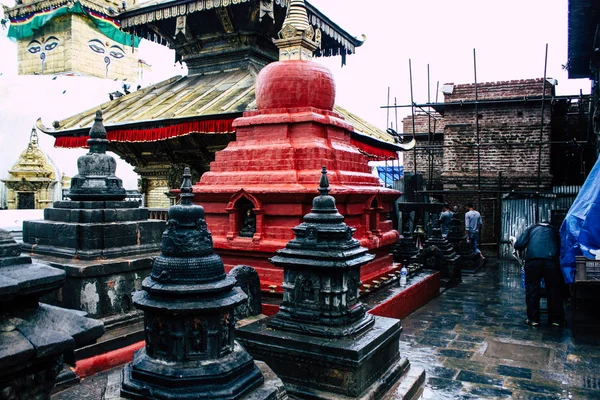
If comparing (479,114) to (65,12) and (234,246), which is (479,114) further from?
(65,12)

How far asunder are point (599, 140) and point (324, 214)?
959 centimetres

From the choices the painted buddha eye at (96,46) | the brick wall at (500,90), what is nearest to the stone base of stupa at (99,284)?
the brick wall at (500,90)

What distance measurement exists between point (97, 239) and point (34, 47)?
34423 millimetres

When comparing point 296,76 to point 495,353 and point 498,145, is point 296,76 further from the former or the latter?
point 498,145

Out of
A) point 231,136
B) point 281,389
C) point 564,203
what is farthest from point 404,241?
point 281,389

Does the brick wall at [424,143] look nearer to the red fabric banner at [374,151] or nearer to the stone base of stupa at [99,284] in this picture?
the red fabric banner at [374,151]

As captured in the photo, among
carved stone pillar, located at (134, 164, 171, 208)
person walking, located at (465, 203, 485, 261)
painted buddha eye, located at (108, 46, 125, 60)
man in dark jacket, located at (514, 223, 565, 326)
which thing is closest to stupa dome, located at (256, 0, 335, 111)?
man in dark jacket, located at (514, 223, 565, 326)

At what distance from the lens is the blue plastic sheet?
7.25m

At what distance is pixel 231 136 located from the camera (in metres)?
10.8

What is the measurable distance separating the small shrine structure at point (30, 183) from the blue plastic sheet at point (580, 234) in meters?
17.3

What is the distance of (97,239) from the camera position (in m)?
5.12

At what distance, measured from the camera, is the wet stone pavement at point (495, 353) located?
5008 mm

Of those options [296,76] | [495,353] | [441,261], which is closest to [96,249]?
[296,76]

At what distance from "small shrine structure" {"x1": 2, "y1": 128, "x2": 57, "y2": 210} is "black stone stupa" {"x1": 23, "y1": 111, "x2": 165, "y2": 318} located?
47.4ft
